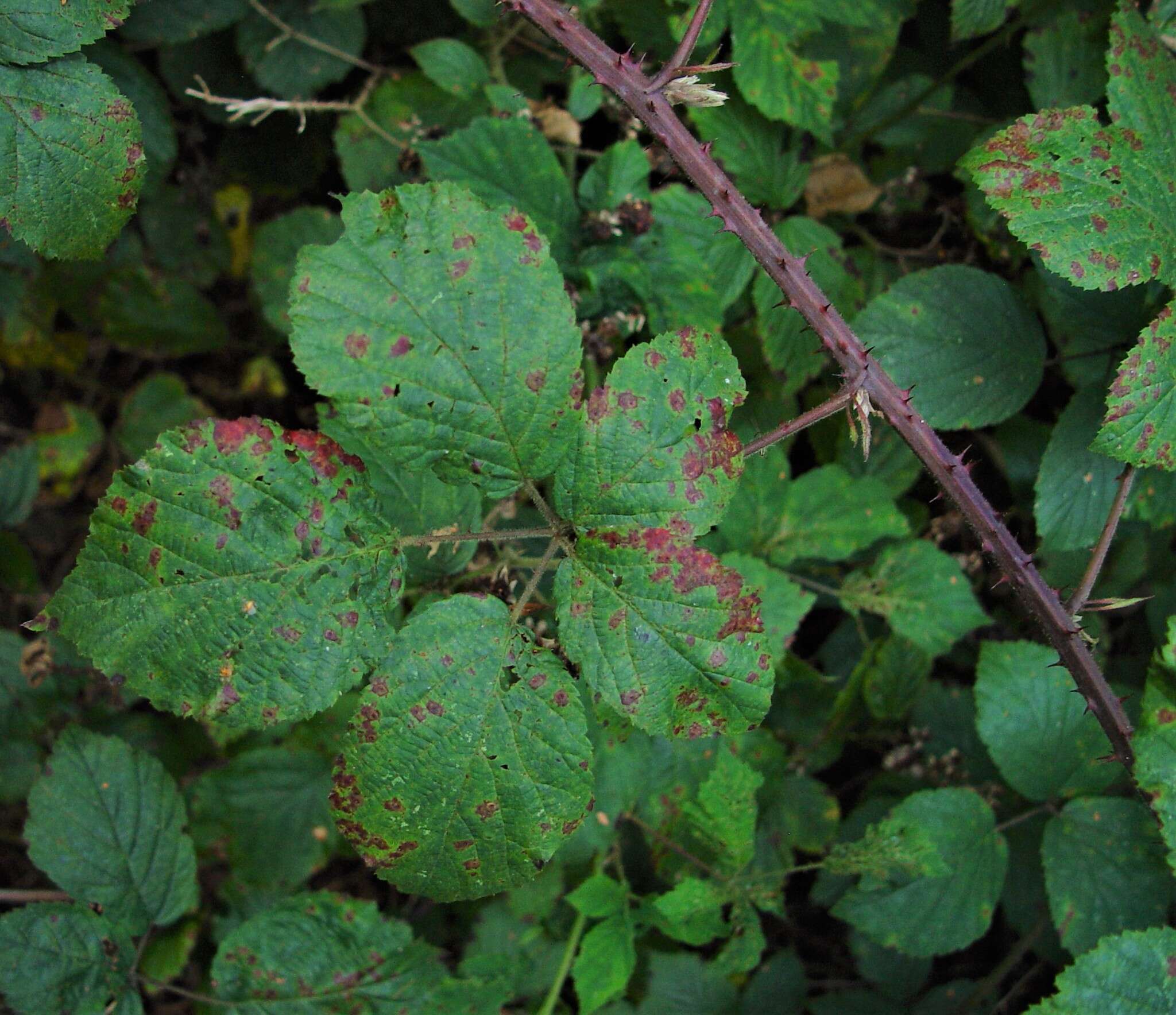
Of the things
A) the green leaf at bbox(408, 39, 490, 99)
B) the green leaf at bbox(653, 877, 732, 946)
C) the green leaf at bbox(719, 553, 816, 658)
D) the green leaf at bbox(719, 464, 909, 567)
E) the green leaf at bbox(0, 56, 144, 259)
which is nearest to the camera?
the green leaf at bbox(0, 56, 144, 259)

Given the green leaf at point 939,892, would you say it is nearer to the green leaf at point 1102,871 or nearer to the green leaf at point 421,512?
the green leaf at point 1102,871

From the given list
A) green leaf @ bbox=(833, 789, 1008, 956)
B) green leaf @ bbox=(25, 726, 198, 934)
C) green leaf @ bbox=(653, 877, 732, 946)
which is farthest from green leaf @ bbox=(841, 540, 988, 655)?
green leaf @ bbox=(25, 726, 198, 934)

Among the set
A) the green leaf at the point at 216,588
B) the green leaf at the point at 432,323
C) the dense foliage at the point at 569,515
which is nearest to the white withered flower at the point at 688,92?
the dense foliage at the point at 569,515

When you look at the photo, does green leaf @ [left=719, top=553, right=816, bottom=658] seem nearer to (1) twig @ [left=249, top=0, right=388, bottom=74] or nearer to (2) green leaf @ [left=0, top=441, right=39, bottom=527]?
(1) twig @ [left=249, top=0, right=388, bottom=74]

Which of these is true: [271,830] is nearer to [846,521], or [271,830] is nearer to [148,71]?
[846,521]

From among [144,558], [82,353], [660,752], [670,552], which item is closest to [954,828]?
[660,752]

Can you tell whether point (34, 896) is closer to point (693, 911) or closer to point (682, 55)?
point (693, 911)

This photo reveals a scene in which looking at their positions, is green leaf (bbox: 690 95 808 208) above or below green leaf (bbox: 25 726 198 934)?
above
